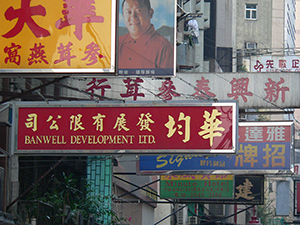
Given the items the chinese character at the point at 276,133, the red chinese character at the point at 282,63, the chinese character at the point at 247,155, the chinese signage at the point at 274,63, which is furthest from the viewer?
the red chinese character at the point at 282,63

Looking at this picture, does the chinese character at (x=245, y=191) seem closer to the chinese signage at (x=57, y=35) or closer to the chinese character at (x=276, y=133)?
the chinese character at (x=276, y=133)

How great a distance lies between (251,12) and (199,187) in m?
45.2

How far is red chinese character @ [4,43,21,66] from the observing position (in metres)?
9.37

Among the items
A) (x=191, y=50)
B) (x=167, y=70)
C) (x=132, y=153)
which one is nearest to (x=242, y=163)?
(x=167, y=70)

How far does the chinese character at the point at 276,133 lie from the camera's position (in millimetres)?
16078

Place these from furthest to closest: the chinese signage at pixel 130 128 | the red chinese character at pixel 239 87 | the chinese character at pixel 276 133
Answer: the red chinese character at pixel 239 87 < the chinese character at pixel 276 133 < the chinese signage at pixel 130 128

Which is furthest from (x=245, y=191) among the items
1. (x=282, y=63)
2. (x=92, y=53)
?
(x=282, y=63)

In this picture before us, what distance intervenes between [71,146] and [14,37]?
208 centimetres

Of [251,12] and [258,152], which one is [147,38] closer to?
[258,152]

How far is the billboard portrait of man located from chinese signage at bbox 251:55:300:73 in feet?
76.0

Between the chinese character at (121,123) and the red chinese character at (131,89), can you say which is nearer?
the chinese character at (121,123)

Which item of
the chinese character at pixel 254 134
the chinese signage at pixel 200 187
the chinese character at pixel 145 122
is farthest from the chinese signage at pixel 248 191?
the chinese character at pixel 145 122

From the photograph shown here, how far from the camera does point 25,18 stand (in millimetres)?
9641

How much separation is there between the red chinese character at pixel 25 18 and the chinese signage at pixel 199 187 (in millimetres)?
10738
